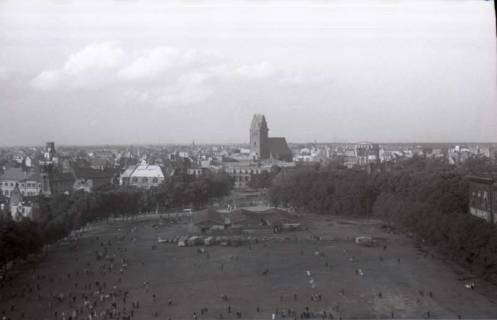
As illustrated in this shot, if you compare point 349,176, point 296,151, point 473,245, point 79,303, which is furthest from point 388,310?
point 296,151

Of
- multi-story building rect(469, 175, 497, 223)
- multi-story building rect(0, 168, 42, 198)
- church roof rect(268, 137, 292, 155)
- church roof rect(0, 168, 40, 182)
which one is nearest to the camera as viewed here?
multi-story building rect(469, 175, 497, 223)

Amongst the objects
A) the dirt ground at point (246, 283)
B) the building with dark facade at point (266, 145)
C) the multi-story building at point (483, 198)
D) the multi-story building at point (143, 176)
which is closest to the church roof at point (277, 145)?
the building with dark facade at point (266, 145)

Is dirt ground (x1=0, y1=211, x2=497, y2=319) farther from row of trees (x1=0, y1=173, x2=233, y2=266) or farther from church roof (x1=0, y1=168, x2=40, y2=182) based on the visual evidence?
church roof (x1=0, y1=168, x2=40, y2=182)

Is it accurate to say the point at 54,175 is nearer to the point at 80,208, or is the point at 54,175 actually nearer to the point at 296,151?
the point at 80,208

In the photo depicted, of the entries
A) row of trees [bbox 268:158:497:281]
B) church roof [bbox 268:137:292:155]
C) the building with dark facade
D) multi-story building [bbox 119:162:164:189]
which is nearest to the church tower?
the building with dark facade

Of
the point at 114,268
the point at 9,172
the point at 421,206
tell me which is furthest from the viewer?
the point at 9,172

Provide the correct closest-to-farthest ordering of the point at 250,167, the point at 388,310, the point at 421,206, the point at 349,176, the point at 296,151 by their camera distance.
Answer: the point at 388,310 → the point at 421,206 → the point at 349,176 → the point at 250,167 → the point at 296,151

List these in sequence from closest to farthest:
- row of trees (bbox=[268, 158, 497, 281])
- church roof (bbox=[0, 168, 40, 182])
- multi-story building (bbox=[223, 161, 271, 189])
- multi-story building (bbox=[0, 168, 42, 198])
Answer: row of trees (bbox=[268, 158, 497, 281]), multi-story building (bbox=[0, 168, 42, 198]), church roof (bbox=[0, 168, 40, 182]), multi-story building (bbox=[223, 161, 271, 189])
